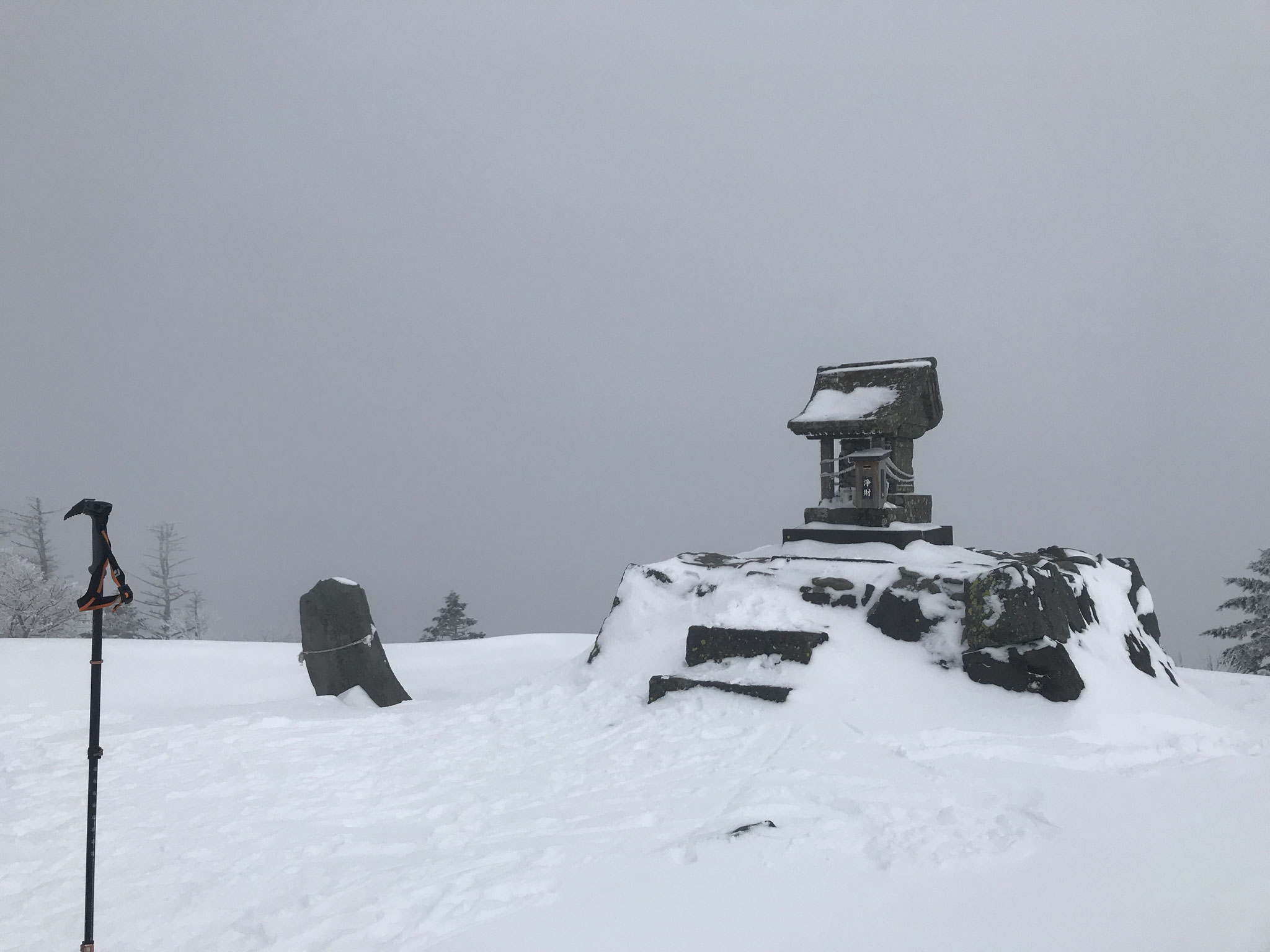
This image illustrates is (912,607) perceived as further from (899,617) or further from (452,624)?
(452,624)

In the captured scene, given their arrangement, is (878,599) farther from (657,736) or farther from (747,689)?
(657,736)

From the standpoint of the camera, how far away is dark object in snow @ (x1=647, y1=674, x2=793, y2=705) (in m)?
7.18

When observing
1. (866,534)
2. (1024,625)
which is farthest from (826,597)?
(866,534)

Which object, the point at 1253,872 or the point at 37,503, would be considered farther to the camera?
the point at 37,503

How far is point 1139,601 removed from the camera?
403 inches

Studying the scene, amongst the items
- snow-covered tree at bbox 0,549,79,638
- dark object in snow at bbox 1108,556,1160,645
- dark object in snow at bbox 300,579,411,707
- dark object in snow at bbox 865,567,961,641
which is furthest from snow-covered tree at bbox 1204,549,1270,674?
snow-covered tree at bbox 0,549,79,638

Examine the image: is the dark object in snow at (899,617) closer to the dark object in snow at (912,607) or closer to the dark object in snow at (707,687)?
the dark object in snow at (912,607)

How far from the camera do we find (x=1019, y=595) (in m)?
7.44

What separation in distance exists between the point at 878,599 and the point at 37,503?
27424 millimetres

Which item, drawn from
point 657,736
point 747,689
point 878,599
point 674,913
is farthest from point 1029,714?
point 674,913

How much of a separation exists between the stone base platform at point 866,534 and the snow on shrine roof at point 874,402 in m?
1.29

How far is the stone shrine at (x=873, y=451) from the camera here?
430 inches

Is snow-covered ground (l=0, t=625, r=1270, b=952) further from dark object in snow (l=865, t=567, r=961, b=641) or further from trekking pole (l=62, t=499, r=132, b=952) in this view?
trekking pole (l=62, t=499, r=132, b=952)

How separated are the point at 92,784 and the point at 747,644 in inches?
228
